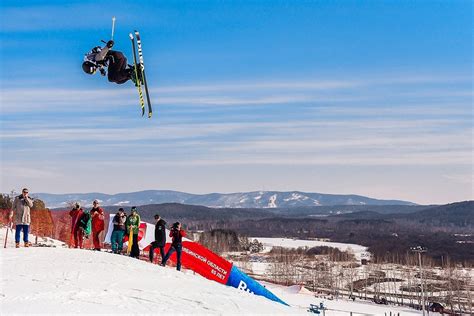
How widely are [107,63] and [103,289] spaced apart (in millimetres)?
4768

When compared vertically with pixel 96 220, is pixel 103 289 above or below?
below

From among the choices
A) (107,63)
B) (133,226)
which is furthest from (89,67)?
(133,226)

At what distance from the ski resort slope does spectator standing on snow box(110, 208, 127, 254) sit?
5.67ft

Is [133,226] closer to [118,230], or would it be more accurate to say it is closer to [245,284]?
[118,230]

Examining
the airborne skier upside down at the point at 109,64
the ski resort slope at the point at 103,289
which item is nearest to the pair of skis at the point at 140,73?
the airborne skier upside down at the point at 109,64

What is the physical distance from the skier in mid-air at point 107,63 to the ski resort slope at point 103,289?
14.1 feet

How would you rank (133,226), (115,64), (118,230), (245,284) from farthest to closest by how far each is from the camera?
(245,284) < (118,230) < (133,226) < (115,64)

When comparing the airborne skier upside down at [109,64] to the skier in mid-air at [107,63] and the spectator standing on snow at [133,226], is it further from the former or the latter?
the spectator standing on snow at [133,226]

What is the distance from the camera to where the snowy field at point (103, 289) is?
8.99m

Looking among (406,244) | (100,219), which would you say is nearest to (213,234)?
(406,244)

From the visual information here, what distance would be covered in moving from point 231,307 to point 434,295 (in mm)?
95992

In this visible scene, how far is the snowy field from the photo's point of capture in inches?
354

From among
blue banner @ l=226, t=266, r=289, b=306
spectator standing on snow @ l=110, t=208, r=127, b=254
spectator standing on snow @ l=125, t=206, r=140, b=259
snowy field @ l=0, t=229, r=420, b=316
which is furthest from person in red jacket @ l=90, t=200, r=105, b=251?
blue banner @ l=226, t=266, r=289, b=306

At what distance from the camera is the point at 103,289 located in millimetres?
10398
